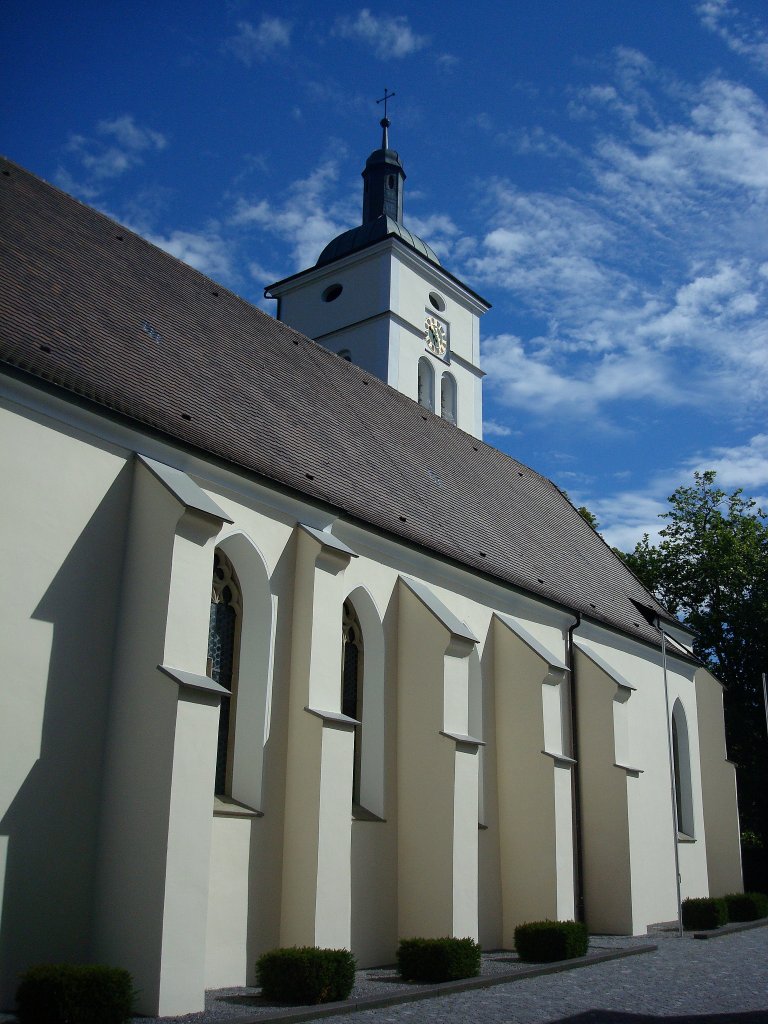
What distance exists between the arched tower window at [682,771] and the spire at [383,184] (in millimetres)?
18434

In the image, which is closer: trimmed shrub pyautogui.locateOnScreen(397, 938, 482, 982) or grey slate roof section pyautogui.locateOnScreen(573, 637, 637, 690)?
trimmed shrub pyautogui.locateOnScreen(397, 938, 482, 982)

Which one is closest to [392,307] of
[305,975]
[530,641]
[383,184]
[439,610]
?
[383,184]

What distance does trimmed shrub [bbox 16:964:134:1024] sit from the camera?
26.6 feet

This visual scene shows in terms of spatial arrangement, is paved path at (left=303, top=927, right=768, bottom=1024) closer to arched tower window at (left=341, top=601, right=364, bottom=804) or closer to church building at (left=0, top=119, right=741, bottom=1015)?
church building at (left=0, top=119, right=741, bottom=1015)

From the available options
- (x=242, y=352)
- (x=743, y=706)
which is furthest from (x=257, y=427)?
(x=743, y=706)

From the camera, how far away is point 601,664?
20188mm

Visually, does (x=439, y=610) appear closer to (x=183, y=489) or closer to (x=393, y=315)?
(x=183, y=489)

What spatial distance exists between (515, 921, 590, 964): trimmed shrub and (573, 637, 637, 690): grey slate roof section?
627cm

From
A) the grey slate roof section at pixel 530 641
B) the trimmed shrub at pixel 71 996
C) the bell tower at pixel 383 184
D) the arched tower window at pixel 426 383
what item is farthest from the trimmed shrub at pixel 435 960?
the bell tower at pixel 383 184

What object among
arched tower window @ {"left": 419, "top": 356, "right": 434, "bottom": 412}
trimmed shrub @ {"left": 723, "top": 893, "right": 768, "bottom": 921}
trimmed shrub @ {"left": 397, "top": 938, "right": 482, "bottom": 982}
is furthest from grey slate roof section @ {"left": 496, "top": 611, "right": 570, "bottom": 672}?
arched tower window @ {"left": 419, "top": 356, "right": 434, "bottom": 412}

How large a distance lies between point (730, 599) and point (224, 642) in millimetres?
26335

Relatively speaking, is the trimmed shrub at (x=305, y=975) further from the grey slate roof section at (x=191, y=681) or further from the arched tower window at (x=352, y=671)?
the arched tower window at (x=352, y=671)

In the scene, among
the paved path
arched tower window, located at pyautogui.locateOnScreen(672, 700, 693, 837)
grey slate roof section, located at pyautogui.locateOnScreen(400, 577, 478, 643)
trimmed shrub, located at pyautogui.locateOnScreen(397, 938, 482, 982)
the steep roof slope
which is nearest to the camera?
the paved path

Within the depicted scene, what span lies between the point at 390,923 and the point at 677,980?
384cm
